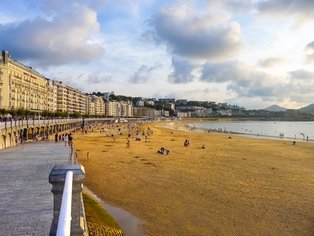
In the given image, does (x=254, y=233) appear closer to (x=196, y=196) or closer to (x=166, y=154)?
(x=196, y=196)

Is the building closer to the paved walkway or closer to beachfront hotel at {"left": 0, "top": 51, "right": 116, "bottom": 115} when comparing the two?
beachfront hotel at {"left": 0, "top": 51, "right": 116, "bottom": 115}

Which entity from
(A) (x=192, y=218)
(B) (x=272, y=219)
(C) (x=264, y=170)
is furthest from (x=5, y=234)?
(C) (x=264, y=170)

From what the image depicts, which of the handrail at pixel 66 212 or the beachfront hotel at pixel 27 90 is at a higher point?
the beachfront hotel at pixel 27 90

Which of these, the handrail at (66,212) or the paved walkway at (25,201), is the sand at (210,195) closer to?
the paved walkway at (25,201)

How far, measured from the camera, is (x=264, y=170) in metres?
27.1

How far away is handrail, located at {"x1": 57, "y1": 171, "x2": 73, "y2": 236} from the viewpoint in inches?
107

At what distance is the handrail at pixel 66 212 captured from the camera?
2.71 metres

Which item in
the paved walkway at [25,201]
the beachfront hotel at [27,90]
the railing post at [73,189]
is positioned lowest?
the paved walkway at [25,201]

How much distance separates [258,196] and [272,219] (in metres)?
3.68

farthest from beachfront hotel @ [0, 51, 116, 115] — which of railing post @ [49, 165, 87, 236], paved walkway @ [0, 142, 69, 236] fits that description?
railing post @ [49, 165, 87, 236]

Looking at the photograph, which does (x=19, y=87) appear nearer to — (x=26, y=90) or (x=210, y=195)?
(x=26, y=90)

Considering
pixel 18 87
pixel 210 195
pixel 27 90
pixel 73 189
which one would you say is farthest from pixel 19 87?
pixel 73 189

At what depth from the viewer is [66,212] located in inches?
121

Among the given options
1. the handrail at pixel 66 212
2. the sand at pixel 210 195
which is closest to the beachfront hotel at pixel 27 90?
the sand at pixel 210 195
